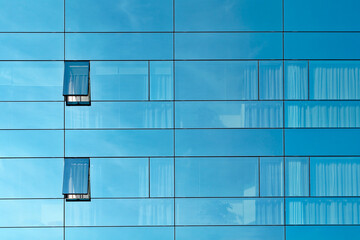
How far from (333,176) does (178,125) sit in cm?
551

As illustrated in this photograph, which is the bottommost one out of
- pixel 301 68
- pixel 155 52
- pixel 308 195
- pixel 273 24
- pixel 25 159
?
pixel 308 195

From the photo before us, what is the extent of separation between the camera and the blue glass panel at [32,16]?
27.7ft

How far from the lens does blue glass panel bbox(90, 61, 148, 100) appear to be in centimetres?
841

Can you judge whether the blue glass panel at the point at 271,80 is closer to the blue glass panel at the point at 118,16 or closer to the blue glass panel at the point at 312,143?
the blue glass panel at the point at 312,143

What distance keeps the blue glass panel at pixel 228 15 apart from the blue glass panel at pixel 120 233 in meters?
6.87

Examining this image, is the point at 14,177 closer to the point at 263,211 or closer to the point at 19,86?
the point at 19,86

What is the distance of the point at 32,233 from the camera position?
27.3 feet

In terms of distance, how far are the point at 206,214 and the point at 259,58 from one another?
18.3 feet

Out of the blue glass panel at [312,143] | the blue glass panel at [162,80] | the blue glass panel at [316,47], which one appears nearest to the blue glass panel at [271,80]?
the blue glass panel at [316,47]

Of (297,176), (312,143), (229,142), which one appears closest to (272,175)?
(297,176)

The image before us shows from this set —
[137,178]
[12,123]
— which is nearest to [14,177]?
[12,123]

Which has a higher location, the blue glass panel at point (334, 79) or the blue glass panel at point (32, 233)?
the blue glass panel at point (334, 79)

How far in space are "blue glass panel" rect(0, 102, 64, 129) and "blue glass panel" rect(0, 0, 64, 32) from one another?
8.41 feet

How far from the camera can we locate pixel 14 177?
8344mm
